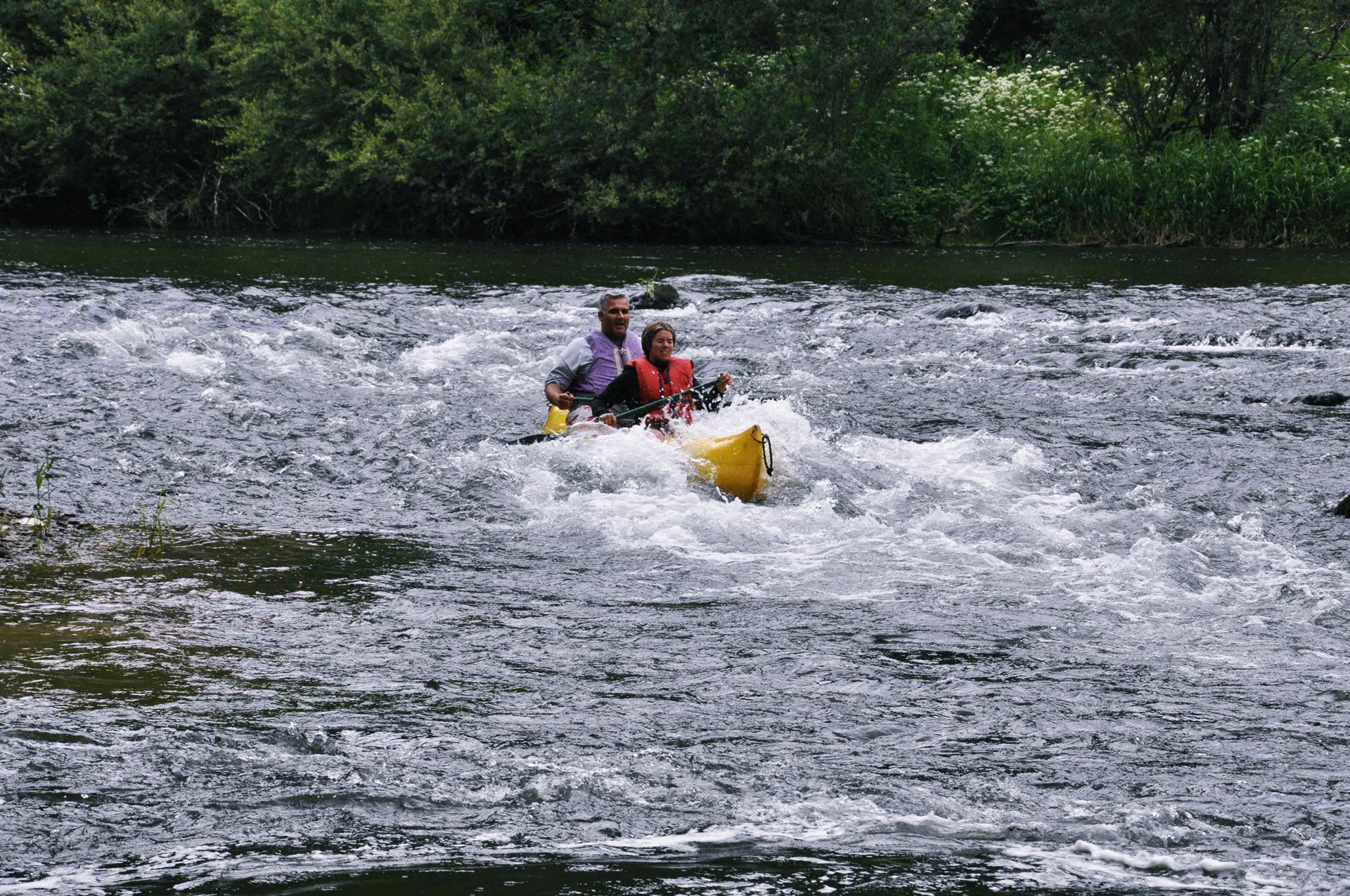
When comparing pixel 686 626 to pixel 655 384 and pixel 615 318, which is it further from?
pixel 615 318

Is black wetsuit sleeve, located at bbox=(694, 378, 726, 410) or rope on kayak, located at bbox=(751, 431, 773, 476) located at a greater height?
black wetsuit sleeve, located at bbox=(694, 378, 726, 410)

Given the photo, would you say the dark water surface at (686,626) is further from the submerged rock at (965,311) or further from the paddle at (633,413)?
the submerged rock at (965,311)

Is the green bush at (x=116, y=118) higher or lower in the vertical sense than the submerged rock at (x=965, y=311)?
higher

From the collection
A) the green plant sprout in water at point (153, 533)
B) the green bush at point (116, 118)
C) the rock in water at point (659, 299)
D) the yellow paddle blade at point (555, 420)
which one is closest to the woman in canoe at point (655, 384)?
the yellow paddle blade at point (555, 420)

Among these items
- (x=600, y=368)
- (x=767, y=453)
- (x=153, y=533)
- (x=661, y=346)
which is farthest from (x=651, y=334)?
(x=153, y=533)

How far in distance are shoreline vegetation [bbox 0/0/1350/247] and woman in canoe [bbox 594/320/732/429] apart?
38.3ft

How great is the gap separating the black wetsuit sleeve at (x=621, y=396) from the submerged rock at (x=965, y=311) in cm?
537

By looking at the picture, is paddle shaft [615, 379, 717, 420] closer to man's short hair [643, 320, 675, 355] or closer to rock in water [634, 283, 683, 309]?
man's short hair [643, 320, 675, 355]

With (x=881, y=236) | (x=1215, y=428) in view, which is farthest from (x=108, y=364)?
(x=881, y=236)

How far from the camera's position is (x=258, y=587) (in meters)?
5.83

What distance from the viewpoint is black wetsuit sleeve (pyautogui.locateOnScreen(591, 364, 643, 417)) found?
8.94 metres

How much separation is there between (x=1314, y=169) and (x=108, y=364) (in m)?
15.0

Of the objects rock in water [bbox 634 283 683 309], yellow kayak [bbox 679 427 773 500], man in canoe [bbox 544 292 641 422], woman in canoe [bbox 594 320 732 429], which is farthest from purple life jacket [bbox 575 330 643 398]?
rock in water [bbox 634 283 683 309]

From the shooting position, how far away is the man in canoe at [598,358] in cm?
938
